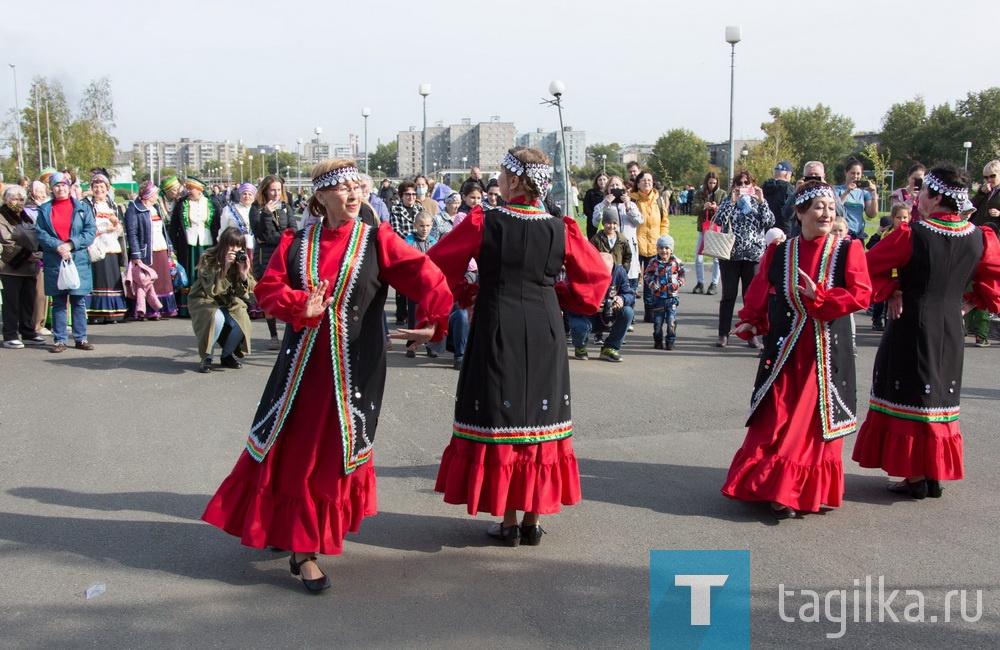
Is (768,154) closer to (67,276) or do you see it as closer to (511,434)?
(67,276)

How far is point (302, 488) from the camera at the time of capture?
444 cm

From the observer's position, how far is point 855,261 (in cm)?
555

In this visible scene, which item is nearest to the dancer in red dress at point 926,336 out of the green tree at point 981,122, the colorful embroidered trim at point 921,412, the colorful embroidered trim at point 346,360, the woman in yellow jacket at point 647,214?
the colorful embroidered trim at point 921,412

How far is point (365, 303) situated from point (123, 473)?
8.96ft

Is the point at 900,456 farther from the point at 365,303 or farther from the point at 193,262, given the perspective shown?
the point at 193,262

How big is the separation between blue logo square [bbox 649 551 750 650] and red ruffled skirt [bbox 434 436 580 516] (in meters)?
0.65

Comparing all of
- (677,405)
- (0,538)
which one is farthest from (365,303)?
(677,405)

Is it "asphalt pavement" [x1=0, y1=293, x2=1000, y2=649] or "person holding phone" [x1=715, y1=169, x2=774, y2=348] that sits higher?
"person holding phone" [x1=715, y1=169, x2=774, y2=348]

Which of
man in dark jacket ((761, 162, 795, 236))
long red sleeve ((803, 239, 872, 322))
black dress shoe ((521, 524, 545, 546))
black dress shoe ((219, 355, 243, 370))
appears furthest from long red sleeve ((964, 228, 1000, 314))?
black dress shoe ((219, 355, 243, 370))

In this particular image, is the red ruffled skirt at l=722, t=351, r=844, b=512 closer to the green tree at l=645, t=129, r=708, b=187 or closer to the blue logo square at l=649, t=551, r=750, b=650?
the blue logo square at l=649, t=551, r=750, b=650

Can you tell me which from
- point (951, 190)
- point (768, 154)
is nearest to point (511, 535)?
point (951, 190)

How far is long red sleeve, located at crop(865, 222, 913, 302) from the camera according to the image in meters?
5.95

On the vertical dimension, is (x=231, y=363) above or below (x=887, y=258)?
below

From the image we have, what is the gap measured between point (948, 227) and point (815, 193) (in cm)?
104
